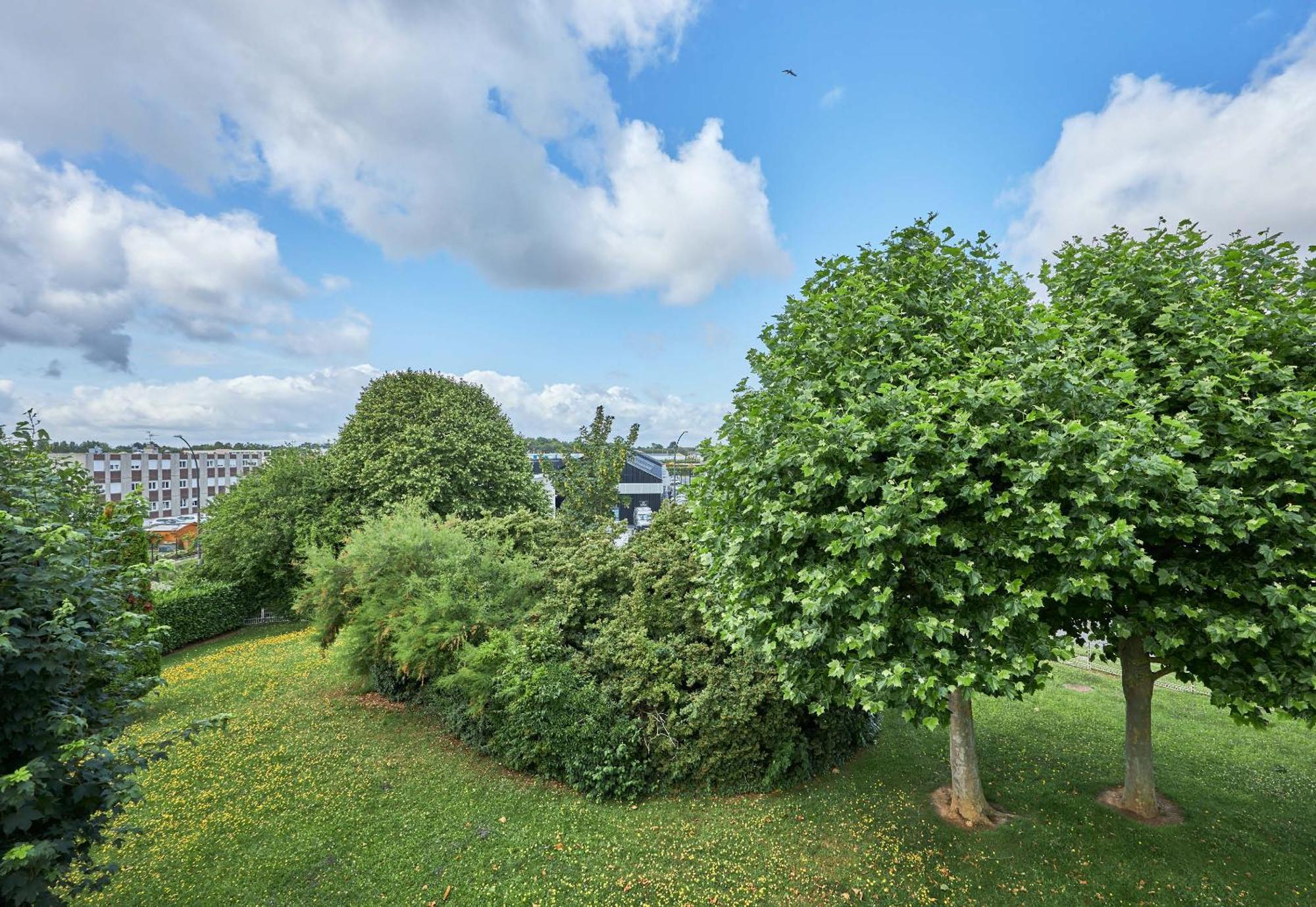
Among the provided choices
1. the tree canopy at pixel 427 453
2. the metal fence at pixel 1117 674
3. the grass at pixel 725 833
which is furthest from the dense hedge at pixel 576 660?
the metal fence at pixel 1117 674

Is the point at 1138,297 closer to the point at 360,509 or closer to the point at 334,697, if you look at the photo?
the point at 334,697

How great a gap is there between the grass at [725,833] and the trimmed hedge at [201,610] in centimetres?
1171

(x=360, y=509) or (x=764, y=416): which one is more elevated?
(x=764, y=416)

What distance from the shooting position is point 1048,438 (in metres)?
5.10

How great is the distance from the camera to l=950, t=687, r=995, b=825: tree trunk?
7902 mm

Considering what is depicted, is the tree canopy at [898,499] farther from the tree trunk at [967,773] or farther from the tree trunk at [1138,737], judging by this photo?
the tree trunk at [1138,737]

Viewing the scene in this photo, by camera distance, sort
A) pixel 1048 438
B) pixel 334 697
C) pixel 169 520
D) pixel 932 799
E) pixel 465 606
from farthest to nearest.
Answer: pixel 169 520
pixel 334 697
pixel 465 606
pixel 932 799
pixel 1048 438

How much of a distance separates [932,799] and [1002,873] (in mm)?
1676

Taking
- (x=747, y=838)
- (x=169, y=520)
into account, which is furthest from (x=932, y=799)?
(x=169, y=520)

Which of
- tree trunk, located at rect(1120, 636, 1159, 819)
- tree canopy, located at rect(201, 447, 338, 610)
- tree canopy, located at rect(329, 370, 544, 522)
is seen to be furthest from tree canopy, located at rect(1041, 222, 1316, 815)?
tree canopy, located at rect(201, 447, 338, 610)

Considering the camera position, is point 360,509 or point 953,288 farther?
point 360,509

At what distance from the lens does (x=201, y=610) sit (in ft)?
69.3

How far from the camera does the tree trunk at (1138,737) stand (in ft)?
24.9

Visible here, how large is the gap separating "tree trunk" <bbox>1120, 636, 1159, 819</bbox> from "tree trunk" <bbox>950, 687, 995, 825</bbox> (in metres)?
1.94
